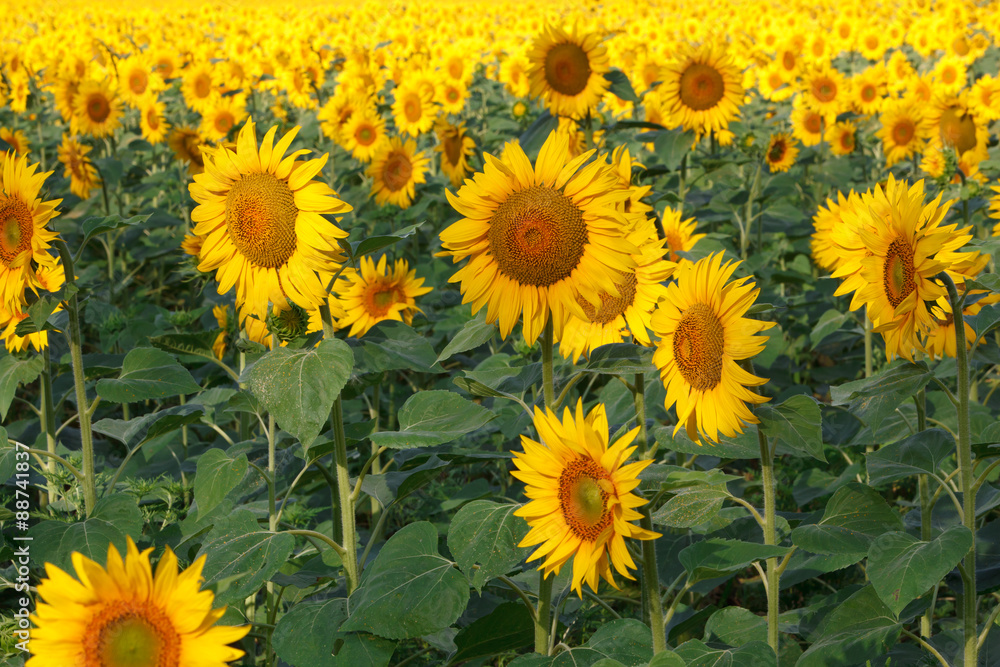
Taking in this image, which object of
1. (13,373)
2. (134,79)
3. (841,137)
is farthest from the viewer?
(134,79)

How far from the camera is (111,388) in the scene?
243cm

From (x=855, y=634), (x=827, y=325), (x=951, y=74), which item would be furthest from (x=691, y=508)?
(x=951, y=74)

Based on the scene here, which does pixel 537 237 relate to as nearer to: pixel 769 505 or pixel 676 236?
pixel 769 505

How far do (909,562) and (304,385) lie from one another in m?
1.31

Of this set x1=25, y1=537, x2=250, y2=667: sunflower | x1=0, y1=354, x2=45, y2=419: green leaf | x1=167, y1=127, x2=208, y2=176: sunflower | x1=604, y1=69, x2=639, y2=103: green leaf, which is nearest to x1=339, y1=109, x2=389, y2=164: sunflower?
x1=167, y1=127, x2=208, y2=176: sunflower

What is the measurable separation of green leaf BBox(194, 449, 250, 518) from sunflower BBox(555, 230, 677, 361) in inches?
35.2

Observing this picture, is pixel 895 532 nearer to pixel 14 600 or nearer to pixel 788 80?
pixel 14 600

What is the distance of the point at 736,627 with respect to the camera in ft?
6.59

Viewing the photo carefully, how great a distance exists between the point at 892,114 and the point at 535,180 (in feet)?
14.4

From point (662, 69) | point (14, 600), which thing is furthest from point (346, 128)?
point (14, 600)

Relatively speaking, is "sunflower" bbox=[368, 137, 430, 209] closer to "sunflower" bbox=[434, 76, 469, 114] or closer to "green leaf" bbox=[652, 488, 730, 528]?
"sunflower" bbox=[434, 76, 469, 114]

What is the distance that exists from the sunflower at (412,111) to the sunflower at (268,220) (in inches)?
193

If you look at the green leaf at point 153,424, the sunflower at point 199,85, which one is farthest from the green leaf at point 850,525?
the sunflower at point 199,85

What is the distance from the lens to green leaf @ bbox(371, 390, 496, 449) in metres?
1.92
